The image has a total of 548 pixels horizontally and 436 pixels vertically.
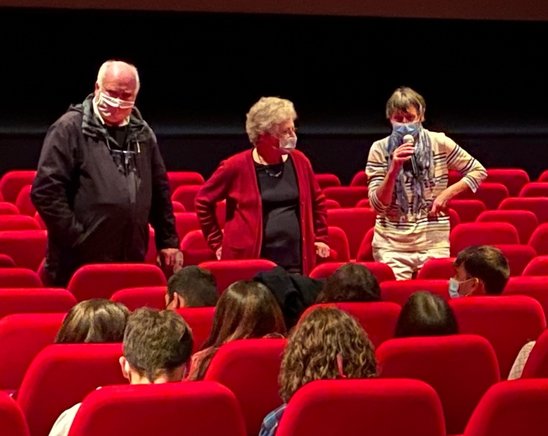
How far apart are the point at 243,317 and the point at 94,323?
507 mm

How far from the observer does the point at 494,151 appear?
11375 millimetres

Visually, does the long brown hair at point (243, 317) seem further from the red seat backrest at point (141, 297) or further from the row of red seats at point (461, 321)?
the red seat backrest at point (141, 297)

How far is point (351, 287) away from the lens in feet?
16.2

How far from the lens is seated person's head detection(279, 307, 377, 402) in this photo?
3627mm

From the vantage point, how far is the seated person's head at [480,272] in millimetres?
5254

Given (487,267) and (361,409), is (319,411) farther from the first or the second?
(487,267)

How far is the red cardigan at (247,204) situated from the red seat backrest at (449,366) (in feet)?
6.87

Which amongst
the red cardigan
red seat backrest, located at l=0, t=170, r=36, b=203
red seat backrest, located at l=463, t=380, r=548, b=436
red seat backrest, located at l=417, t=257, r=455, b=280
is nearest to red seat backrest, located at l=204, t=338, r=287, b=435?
red seat backrest, located at l=463, t=380, r=548, b=436

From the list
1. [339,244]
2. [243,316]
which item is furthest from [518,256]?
[243,316]

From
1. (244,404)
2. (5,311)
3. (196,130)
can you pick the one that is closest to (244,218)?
(5,311)

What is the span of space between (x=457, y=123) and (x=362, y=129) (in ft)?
3.38

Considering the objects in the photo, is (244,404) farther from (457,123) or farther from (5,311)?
(457,123)

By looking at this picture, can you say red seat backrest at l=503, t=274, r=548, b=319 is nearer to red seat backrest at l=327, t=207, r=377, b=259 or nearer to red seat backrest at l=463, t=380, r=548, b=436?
red seat backrest at l=463, t=380, r=548, b=436

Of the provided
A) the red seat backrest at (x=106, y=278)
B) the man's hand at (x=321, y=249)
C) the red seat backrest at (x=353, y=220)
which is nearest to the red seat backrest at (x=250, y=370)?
the red seat backrest at (x=106, y=278)
